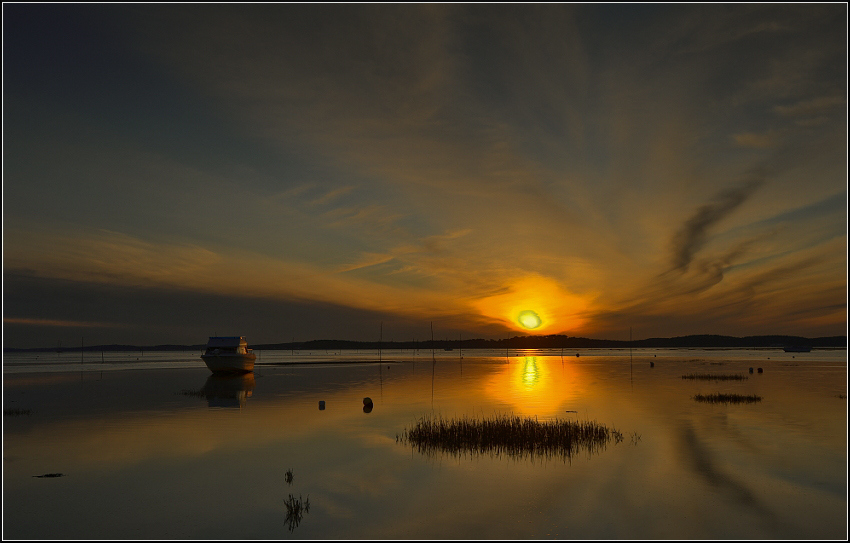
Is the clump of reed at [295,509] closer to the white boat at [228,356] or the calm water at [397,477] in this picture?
the calm water at [397,477]

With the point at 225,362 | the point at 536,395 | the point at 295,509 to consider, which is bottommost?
the point at 536,395

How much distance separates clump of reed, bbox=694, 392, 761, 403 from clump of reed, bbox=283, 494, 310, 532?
119 ft

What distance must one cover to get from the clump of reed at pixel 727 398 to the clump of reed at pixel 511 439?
18.7 m

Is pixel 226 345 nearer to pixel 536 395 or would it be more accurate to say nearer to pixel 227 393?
pixel 227 393

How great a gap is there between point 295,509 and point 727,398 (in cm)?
3940

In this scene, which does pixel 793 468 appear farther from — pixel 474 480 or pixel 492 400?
pixel 492 400

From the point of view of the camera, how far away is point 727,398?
44.8m

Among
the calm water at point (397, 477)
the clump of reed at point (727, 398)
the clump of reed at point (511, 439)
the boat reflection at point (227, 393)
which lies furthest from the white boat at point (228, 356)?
the clump of reed at point (727, 398)

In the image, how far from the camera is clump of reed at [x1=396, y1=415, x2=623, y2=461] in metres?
25.0

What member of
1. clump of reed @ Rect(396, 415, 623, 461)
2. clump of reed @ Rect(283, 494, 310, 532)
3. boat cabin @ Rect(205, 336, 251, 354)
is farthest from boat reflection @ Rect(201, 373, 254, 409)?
clump of reed @ Rect(283, 494, 310, 532)

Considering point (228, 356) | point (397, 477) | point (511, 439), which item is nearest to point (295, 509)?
point (397, 477)

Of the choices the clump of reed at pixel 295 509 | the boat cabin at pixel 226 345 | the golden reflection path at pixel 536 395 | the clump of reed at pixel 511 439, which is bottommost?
the golden reflection path at pixel 536 395

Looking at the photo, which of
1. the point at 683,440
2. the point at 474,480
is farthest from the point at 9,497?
the point at 683,440

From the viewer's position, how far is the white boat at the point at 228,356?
7400 centimetres
